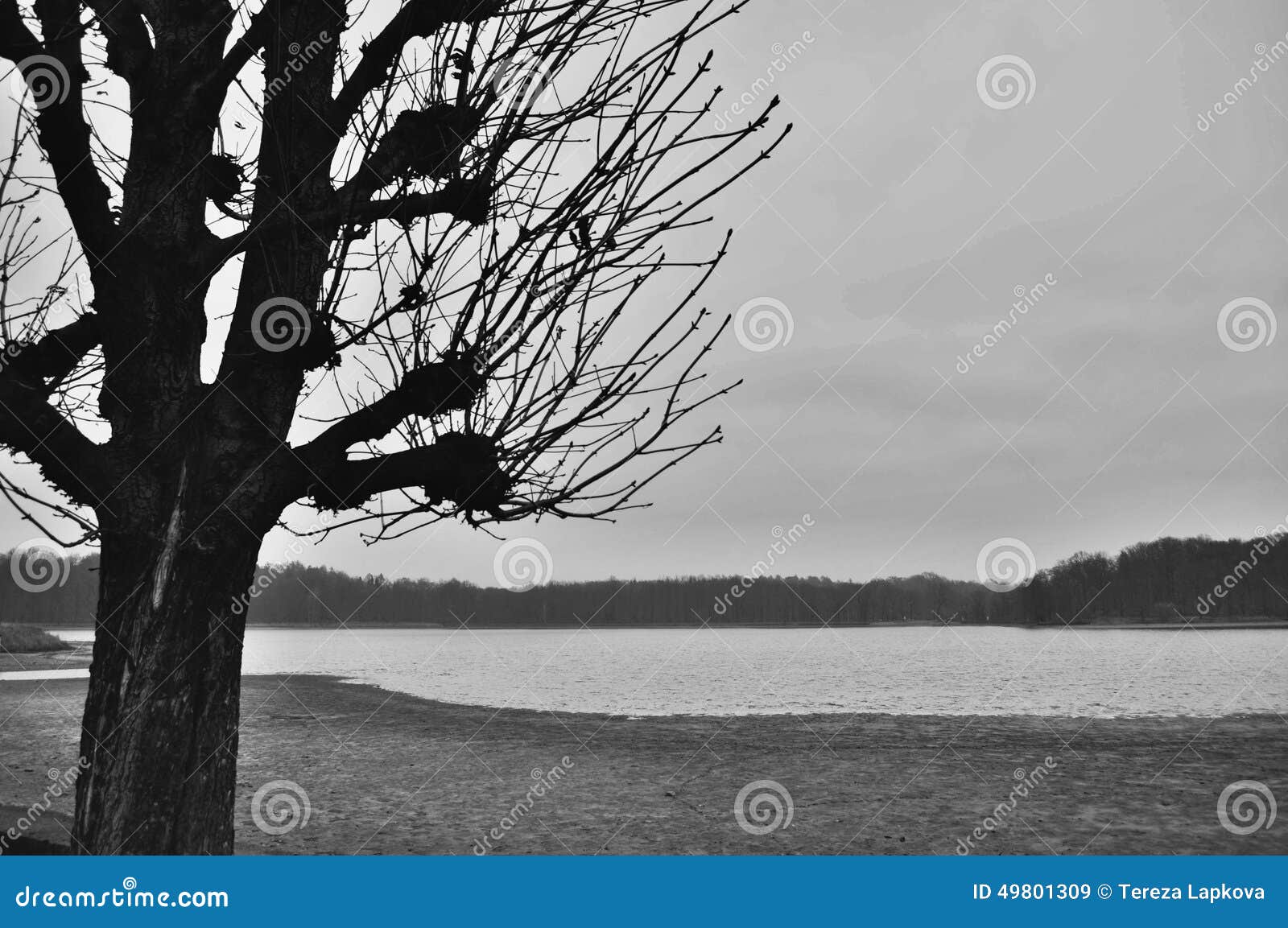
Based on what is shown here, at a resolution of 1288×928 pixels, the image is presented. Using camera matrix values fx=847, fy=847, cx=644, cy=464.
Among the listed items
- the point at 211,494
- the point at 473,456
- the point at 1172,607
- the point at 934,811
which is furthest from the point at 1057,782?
the point at 1172,607

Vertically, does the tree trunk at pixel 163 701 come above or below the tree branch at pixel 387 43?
below

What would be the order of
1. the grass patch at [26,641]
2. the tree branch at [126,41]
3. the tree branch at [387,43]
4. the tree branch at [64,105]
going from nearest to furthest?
the tree branch at [64,105] < the tree branch at [126,41] < the tree branch at [387,43] < the grass patch at [26,641]

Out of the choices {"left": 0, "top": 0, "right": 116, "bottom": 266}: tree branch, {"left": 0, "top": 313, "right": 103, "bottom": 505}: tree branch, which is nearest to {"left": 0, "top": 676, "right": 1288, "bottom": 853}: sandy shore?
{"left": 0, "top": 313, "right": 103, "bottom": 505}: tree branch

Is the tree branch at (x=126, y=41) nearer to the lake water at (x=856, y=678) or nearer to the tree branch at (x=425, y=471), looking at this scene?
the tree branch at (x=425, y=471)

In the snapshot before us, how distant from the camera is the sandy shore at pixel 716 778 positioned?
939 cm

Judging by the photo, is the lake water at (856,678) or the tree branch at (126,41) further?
the lake water at (856,678)

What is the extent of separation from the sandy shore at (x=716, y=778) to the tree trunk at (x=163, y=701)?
4.34m

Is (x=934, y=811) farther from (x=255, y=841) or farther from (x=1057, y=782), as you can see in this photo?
(x=255, y=841)

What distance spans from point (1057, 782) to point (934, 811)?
311 cm

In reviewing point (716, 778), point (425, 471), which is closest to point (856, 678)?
point (716, 778)

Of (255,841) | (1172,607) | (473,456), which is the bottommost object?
(255,841)

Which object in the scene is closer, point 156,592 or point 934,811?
point 156,592

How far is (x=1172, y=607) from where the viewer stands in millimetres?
121938

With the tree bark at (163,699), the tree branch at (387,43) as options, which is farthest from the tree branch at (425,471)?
the tree branch at (387,43)
